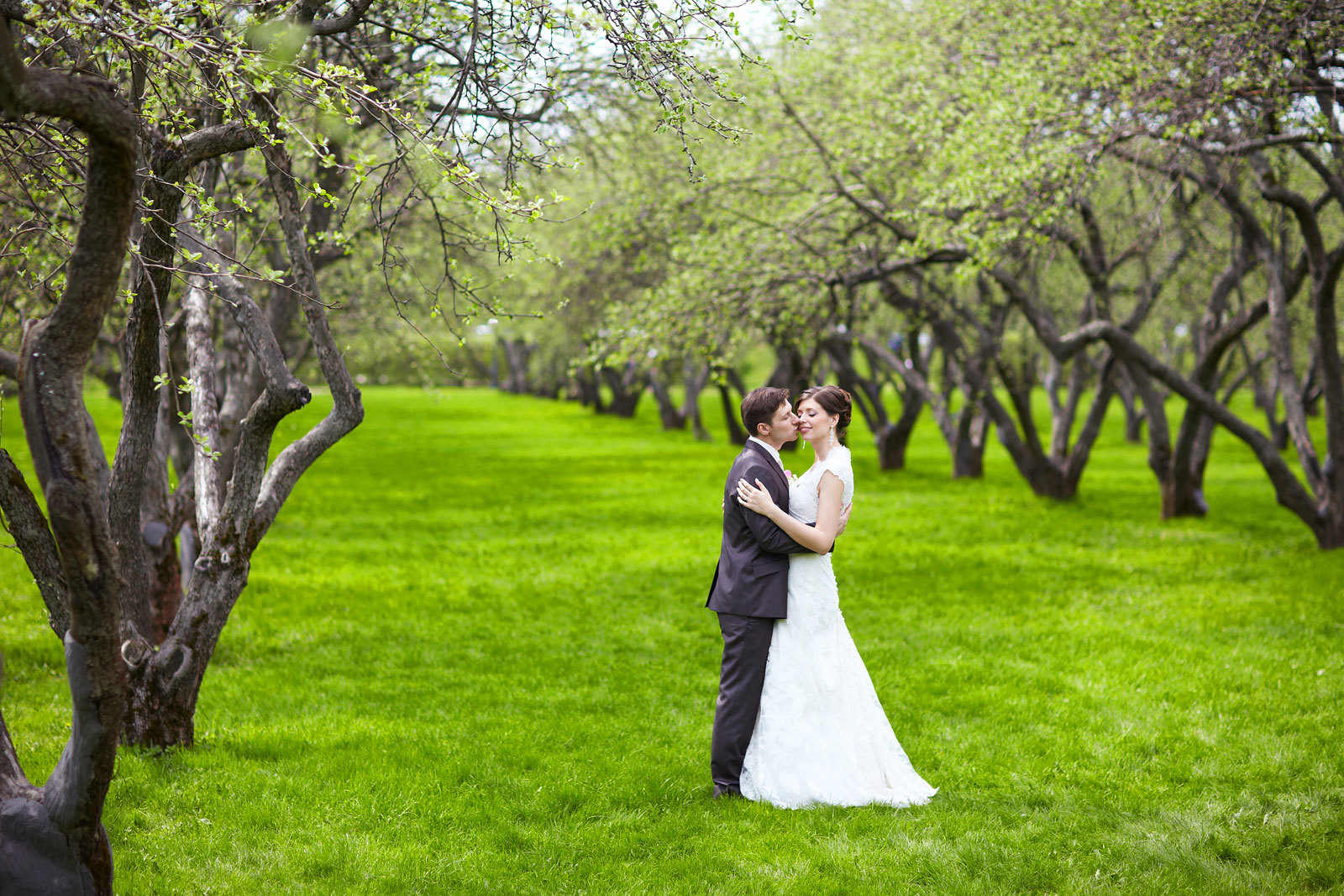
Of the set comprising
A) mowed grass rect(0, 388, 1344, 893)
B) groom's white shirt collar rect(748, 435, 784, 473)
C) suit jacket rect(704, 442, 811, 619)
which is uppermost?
groom's white shirt collar rect(748, 435, 784, 473)

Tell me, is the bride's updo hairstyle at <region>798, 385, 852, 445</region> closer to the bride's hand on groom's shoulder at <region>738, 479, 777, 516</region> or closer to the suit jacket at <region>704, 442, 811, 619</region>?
the suit jacket at <region>704, 442, 811, 619</region>

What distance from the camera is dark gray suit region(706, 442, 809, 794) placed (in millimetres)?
5797

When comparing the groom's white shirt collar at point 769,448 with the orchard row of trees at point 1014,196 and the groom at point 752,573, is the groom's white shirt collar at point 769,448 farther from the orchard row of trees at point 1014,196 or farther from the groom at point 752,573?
the orchard row of trees at point 1014,196

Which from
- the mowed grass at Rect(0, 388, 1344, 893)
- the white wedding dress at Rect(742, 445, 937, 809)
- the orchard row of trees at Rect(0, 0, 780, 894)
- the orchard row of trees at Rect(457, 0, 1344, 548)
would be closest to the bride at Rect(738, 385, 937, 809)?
the white wedding dress at Rect(742, 445, 937, 809)

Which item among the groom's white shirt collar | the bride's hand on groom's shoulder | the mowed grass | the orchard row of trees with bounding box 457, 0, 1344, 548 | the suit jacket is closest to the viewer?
the mowed grass

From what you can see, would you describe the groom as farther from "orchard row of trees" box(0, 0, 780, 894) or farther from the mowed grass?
"orchard row of trees" box(0, 0, 780, 894)

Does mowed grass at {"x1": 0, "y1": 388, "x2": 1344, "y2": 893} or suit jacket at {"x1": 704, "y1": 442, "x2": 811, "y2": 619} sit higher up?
suit jacket at {"x1": 704, "y1": 442, "x2": 811, "y2": 619}

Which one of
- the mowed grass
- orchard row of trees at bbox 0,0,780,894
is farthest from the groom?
orchard row of trees at bbox 0,0,780,894

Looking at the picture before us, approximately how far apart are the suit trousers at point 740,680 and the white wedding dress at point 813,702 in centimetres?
5

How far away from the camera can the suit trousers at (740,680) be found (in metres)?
5.88

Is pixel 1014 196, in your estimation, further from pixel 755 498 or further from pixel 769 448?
pixel 755 498

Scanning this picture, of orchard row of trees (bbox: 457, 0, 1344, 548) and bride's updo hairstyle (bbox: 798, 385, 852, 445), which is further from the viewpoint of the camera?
orchard row of trees (bbox: 457, 0, 1344, 548)

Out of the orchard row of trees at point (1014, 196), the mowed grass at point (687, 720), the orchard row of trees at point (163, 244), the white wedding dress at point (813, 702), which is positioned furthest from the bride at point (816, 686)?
the orchard row of trees at point (1014, 196)

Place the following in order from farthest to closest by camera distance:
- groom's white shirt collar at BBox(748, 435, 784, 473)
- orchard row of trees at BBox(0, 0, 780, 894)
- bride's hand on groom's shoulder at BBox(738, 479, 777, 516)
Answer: groom's white shirt collar at BBox(748, 435, 784, 473)
bride's hand on groom's shoulder at BBox(738, 479, 777, 516)
orchard row of trees at BBox(0, 0, 780, 894)
